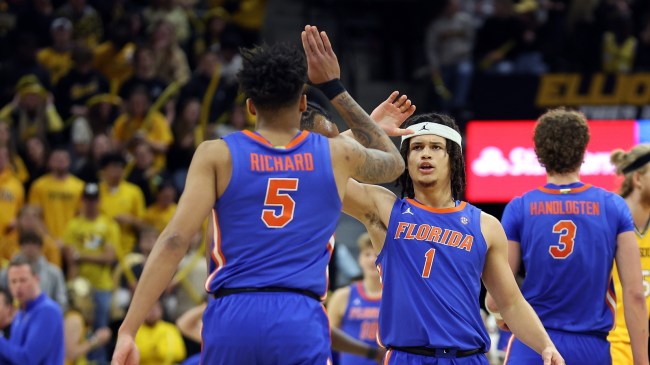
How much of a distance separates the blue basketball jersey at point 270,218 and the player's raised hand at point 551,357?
145cm

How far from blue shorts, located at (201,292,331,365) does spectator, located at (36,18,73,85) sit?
11.4m

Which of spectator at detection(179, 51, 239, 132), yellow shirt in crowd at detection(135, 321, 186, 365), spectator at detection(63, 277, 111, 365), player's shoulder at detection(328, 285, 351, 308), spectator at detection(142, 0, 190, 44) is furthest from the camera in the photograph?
spectator at detection(142, 0, 190, 44)

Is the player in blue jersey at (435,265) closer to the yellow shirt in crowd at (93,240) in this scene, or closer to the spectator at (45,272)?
the spectator at (45,272)

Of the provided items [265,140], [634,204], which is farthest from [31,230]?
[265,140]

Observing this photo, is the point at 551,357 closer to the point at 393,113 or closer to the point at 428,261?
the point at 428,261

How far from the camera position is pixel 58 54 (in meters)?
16.0

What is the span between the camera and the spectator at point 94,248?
1305 centimetres

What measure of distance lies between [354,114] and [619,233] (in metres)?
2.18

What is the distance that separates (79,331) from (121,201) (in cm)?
274

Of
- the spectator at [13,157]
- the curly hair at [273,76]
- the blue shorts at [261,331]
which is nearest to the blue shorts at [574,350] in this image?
the blue shorts at [261,331]

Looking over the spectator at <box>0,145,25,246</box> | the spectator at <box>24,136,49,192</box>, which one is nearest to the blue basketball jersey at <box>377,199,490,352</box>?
the spectator at <box>0,145,25,246</box>

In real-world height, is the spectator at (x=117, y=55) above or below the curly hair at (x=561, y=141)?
above

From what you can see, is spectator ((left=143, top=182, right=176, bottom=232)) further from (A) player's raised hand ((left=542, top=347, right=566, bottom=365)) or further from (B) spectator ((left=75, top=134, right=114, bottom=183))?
(A) player's raised hand ((left=542, top=347, right=566, bottom=365))

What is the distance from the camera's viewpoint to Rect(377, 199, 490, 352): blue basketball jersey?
6004mm
